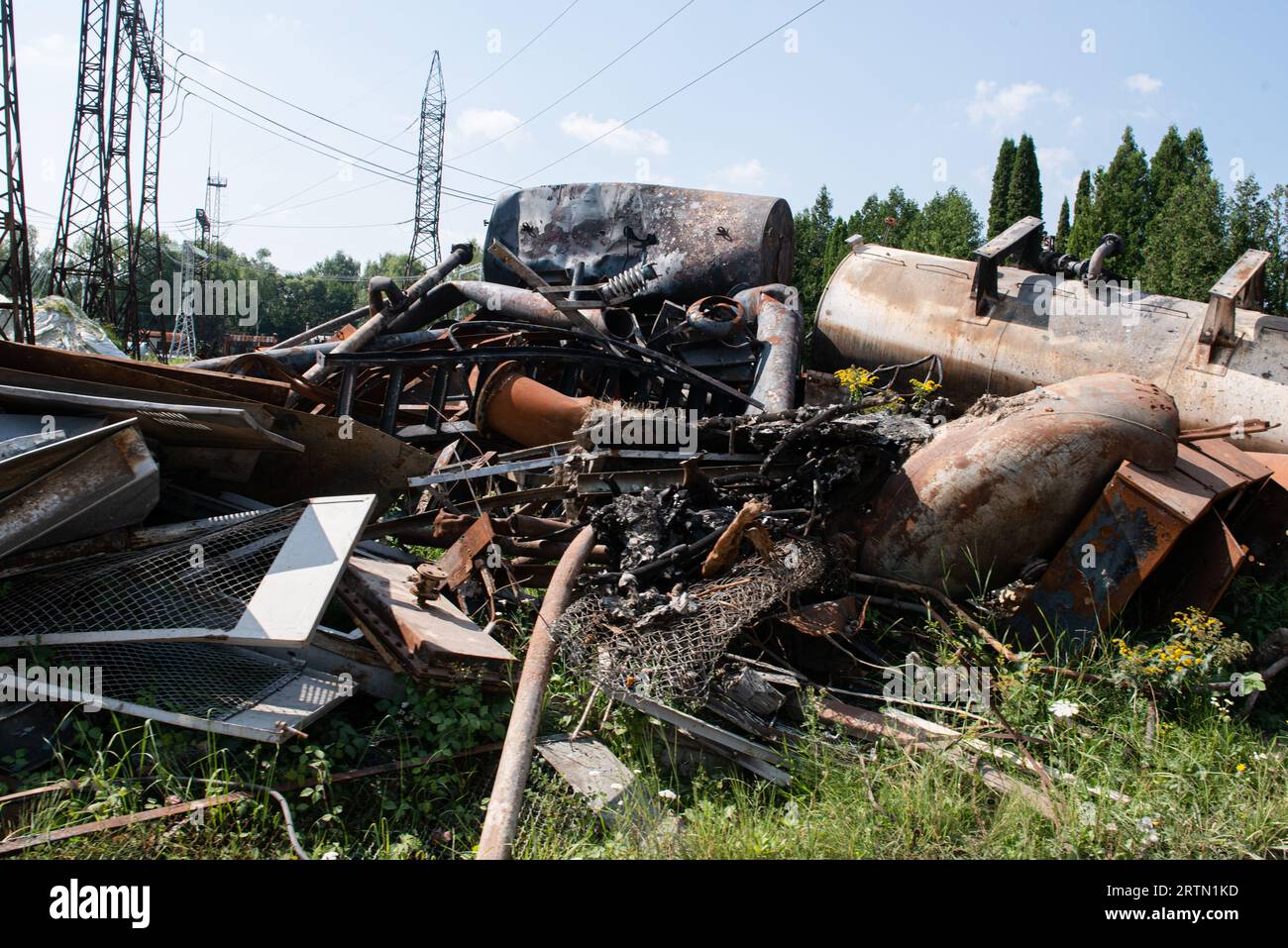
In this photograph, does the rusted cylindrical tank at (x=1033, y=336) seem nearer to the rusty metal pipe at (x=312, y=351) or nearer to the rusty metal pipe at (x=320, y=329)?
the rusty metal pipe at (x=312, y=351)

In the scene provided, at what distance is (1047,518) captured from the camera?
397cm

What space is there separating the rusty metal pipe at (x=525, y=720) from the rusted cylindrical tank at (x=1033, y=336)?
403cm

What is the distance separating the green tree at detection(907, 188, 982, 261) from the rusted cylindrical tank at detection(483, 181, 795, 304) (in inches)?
660

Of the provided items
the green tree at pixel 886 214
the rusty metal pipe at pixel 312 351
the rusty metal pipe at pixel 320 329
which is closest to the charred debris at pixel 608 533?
the rusty metal pipe at pixel 312 351

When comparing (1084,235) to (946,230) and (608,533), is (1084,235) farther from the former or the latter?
(608,533)

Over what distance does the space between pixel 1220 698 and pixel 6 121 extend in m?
15.5

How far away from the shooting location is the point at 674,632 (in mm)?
3482

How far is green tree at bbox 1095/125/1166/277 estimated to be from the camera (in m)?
21.1

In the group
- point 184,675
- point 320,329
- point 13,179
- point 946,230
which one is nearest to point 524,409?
point 184,675

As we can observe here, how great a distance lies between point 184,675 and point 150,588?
399 mm

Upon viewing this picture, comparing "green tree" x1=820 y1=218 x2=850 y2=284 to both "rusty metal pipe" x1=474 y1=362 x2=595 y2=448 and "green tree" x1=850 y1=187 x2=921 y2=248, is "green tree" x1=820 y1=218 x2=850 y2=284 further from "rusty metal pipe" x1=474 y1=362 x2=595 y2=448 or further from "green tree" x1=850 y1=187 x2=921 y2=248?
"rusty metal pipe" x1=474 y1=362 x2=595 y2=448

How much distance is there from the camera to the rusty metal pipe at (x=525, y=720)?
259cm
